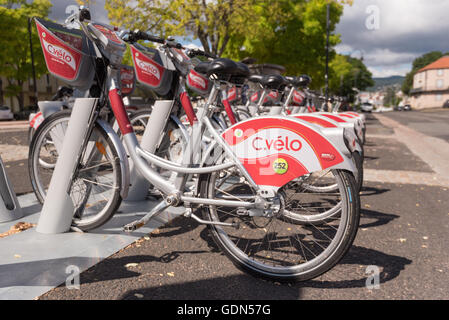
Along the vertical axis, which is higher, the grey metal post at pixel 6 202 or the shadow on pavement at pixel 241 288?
the grey metal post at pixel 6 202

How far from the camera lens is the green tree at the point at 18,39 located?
28.2m

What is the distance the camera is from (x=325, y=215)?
358 centimetres

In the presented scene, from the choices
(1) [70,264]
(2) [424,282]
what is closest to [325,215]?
(2) [424,282]

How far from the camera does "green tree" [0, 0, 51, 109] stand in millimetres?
28188

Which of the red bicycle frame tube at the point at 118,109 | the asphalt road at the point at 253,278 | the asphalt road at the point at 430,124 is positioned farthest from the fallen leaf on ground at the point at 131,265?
the asphalt road at the point at 430,124

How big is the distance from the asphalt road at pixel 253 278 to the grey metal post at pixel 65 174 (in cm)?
71

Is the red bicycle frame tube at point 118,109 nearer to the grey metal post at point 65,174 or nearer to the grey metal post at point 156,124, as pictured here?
the grey metal post at point 65,174

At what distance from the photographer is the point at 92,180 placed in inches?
143

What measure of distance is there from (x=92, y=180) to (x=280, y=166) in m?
1.96

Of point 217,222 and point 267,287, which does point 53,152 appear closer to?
point 217,222

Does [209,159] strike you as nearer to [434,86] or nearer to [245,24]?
[245,24]

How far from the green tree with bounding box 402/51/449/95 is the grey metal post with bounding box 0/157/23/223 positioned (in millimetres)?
128604

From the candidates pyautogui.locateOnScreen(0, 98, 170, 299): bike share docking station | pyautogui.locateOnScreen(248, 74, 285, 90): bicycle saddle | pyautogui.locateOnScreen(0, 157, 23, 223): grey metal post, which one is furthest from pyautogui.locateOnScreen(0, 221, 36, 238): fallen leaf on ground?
pyautogui.locateOnScreen(248, 74, 285, 90): bicycle saddle
